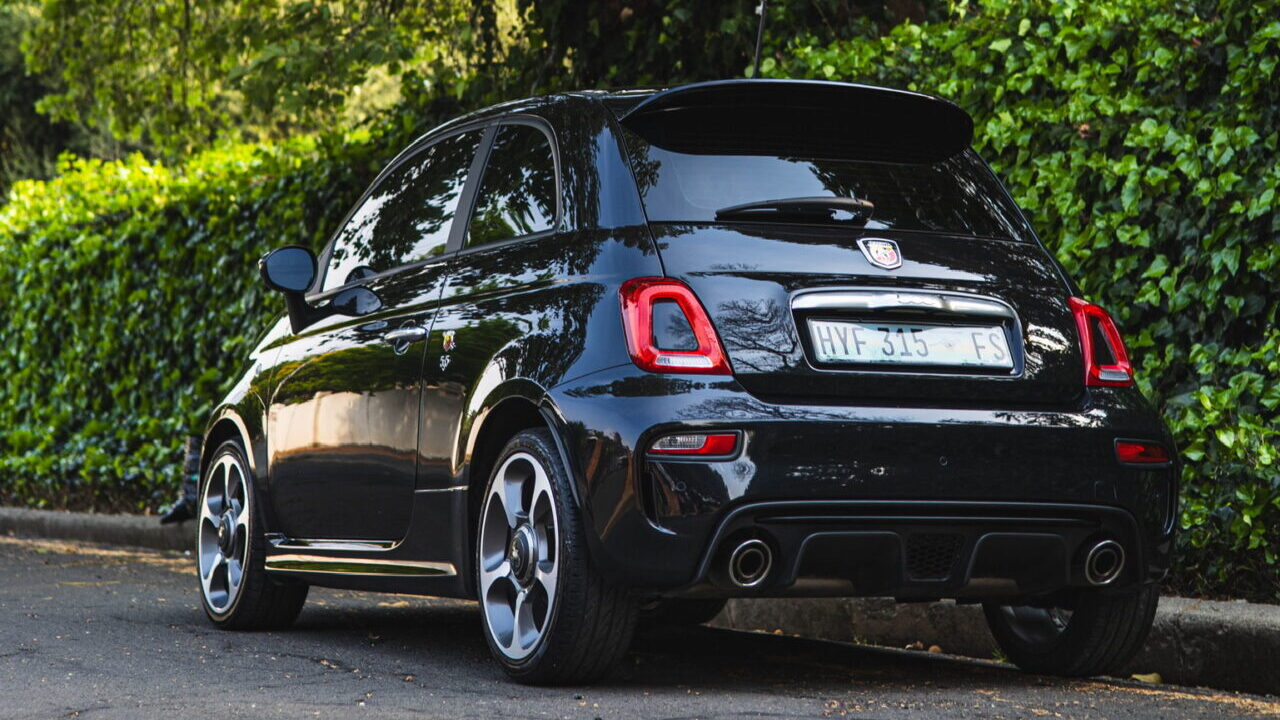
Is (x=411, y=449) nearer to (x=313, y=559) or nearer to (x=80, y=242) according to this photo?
(x=313, y=559)

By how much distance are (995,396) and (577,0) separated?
5.88 m

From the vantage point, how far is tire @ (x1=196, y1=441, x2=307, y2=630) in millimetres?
6422

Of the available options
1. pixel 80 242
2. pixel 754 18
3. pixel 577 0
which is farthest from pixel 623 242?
pixel 80 242

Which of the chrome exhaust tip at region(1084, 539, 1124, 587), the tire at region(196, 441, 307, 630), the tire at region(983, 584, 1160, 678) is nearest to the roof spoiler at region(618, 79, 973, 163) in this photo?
the chrome exhaust tip at region(1084, 539, 1124, 587)

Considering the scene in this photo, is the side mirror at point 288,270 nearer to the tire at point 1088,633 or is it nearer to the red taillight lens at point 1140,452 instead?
the tire at point 1088,633

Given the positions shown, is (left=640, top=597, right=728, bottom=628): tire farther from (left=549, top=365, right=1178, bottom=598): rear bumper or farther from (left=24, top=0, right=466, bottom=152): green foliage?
(left=24, top=0, right=466, bottom=152): green foliage

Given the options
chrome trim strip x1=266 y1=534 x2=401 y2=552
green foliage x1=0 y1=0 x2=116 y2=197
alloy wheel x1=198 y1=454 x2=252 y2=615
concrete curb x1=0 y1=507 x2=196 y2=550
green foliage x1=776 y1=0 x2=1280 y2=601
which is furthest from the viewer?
green foliage x1=0 y1=0 x2=116 y2=197

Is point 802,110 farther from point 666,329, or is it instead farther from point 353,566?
point 353,566

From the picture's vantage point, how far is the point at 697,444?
4316mm

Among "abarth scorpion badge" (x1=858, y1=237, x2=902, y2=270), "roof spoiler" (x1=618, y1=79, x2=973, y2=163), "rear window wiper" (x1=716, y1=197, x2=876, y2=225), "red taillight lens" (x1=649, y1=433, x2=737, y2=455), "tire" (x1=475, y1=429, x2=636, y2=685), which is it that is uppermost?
"roof spoiler" (x1=618, y1=79, x2=973, y2=163)

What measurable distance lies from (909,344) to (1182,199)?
2.21 m

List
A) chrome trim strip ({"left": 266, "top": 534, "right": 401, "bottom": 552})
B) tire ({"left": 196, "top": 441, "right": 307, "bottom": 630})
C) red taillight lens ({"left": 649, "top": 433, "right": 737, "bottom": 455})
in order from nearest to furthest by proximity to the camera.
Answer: red taillight lens ({"left": 649, "top": 433, "right": 737, "bottom": 455}) < chrome trim strip ({"left": 266, "top": 534, "right": 401, "bottom": 552}) < tire ({"left": 196, "top": 441, "right": 307, "bottom": 630})

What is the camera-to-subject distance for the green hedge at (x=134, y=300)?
1146 cm

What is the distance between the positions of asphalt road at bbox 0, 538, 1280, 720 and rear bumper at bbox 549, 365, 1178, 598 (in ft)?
1.17
